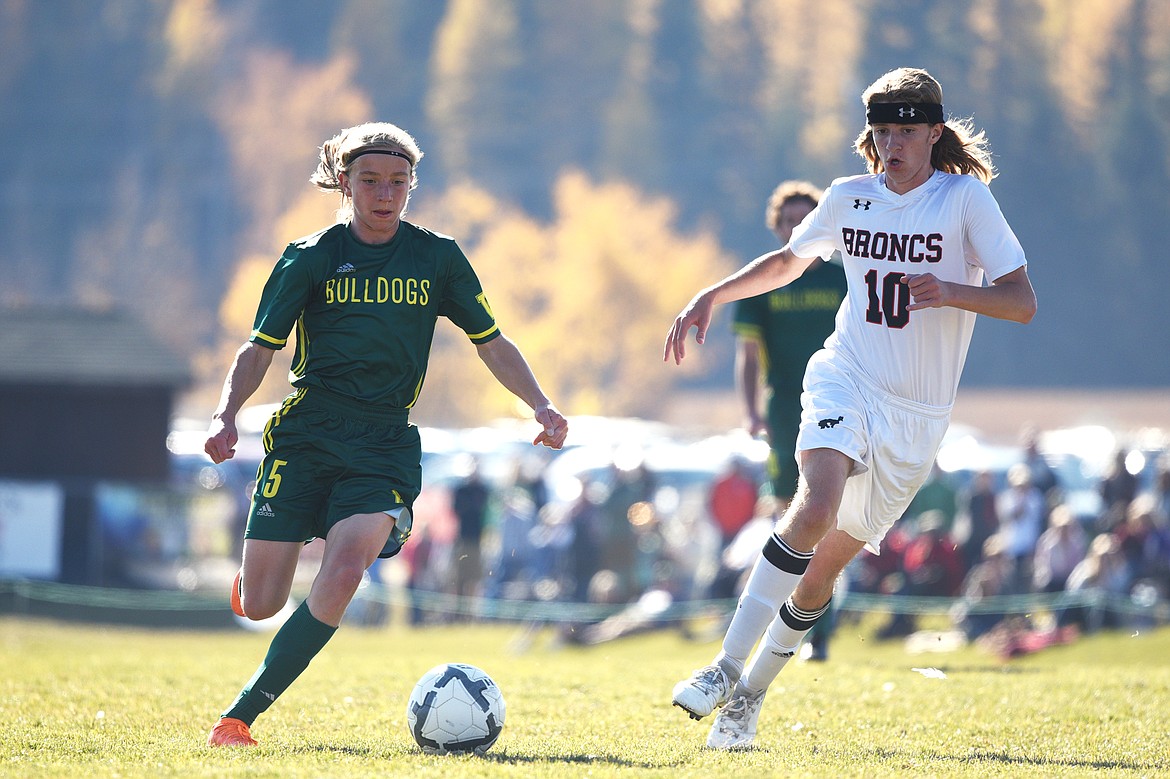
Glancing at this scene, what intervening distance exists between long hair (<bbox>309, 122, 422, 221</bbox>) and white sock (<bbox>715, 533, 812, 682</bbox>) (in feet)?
6.64

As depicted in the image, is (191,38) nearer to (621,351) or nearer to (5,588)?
(621,351)

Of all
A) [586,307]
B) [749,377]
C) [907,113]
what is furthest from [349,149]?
[586,307]

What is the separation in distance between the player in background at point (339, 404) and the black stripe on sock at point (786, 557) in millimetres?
936

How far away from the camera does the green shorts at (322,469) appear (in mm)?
6562

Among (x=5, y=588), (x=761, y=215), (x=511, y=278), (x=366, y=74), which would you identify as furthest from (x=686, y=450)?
(x=366, y=74)

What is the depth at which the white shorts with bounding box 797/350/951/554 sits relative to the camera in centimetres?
650

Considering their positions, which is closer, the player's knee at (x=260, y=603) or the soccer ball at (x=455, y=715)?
the soccer ball at (x=455, y=715)

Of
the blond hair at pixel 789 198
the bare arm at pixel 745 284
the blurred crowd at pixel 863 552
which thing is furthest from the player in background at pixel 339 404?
the blurred crowd at pixel 863 552

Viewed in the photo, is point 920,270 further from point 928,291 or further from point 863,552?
point 863,552

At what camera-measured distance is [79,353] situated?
26656 mm

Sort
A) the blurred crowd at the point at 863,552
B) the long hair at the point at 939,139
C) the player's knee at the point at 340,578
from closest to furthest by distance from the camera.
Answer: the player's knee at the point at 340,578 < the long hair at the point at 939,139 < the blurred crowd at the point at 863,552

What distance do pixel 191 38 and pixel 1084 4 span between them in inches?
2072

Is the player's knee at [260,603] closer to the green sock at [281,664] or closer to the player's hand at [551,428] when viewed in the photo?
the green sock at [281,664]

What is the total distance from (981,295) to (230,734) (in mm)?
3251
